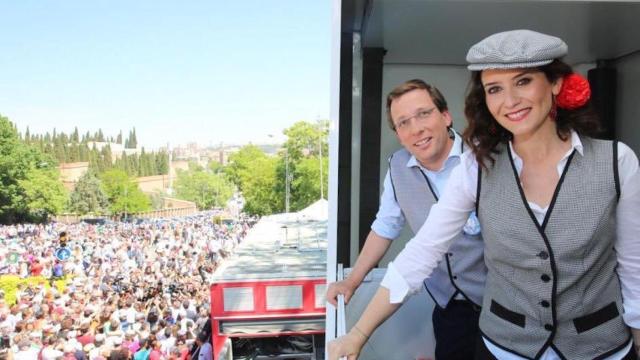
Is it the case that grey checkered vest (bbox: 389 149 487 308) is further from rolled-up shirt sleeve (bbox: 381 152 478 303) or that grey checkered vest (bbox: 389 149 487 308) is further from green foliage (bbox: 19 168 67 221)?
green foliage (bbox: 19 168 67 221)

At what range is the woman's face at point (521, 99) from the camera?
0.80 meters

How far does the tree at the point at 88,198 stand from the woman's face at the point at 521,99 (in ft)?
149

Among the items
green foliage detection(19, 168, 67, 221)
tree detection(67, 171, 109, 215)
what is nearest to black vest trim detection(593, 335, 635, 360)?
green foliage detection(19, 168, 67, 221)

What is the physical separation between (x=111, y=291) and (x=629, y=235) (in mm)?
20787

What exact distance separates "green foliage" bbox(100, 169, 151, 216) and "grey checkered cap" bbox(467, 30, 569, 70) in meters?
49.8

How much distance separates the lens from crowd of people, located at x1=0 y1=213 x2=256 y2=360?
9352 mm

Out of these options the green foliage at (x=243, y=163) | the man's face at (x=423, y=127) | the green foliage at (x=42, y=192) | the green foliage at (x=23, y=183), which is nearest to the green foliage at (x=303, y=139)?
the green foliage at (x=243, y=163)

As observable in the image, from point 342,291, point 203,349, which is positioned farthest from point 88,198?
point 342,291

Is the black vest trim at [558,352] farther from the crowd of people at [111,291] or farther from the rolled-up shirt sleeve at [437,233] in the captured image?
the crowd of people at [111,291]

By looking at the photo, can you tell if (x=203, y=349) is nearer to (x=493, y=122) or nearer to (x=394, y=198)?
(x=394, y=198)

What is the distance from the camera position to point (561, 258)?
779mm

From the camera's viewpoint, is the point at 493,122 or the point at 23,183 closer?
the point at 493,122

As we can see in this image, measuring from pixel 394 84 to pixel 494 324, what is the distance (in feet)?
8.81

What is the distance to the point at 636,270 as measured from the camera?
807 millimetres
